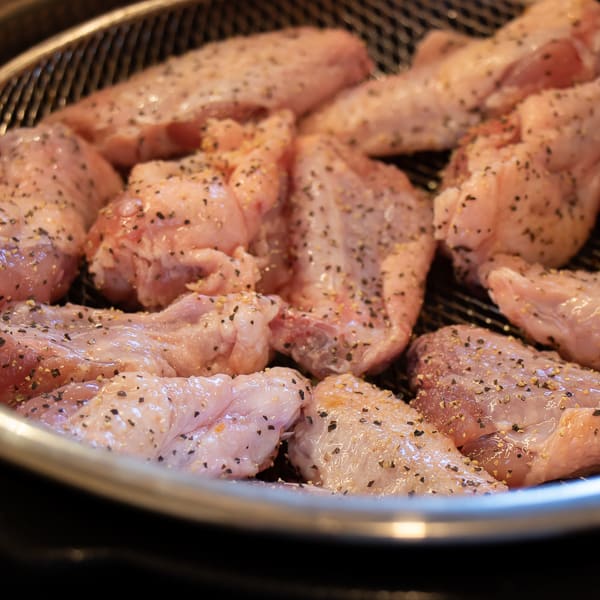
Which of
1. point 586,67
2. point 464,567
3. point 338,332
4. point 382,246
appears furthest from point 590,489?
point 586,67

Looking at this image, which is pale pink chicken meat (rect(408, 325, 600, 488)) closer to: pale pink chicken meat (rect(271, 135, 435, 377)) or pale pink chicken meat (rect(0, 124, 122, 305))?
pale pink chicken meat (rect(271, 135, 435, 377))

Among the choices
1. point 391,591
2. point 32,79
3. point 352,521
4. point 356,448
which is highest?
point 32,79

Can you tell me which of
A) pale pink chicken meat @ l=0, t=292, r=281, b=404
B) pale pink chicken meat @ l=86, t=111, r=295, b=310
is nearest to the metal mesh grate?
pale pink chicken meat @ l=86, t=111, r=295, b=310

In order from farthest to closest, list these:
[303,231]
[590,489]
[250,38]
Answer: [250,38]
[303,231]
[590,489]

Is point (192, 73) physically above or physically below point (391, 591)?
above

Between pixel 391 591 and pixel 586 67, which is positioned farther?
pixel 586 67

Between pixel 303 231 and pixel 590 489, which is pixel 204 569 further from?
pixel 303 231
